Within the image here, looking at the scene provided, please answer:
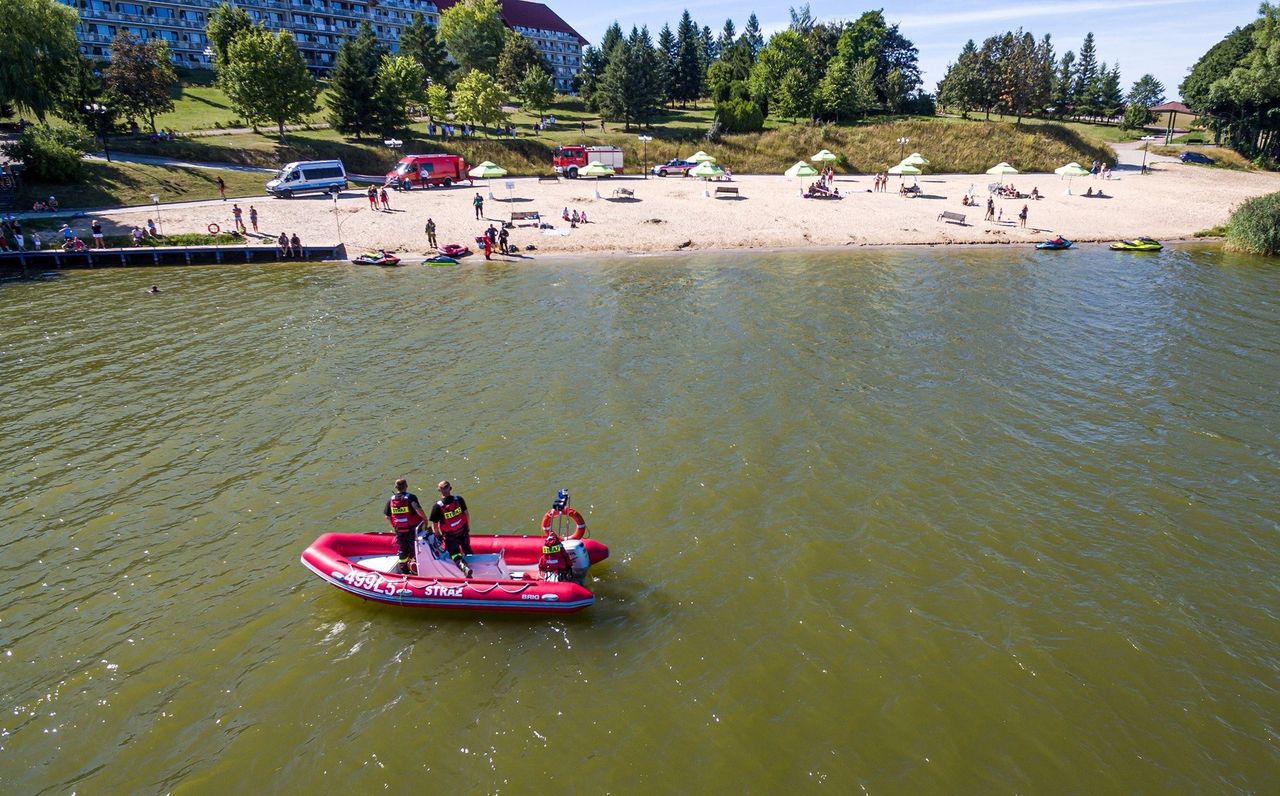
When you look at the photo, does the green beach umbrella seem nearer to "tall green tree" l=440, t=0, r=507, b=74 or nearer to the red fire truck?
the red fire truck

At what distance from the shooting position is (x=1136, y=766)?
31.0ft

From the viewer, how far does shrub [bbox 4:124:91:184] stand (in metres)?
42.8

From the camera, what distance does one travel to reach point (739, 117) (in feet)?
242

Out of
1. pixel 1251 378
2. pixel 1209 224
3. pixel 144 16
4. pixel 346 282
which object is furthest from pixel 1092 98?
pixel 144 16

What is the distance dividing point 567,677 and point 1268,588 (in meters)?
12.9

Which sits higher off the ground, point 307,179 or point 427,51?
point 427,51

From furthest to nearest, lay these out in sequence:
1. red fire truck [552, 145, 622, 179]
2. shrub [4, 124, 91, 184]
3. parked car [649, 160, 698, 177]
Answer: parked car [649, 160, 698, 177] → red fire truck [552, 145, 622, 179] → shrub [4, 124, 91, 184]

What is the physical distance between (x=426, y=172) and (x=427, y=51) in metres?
39.3

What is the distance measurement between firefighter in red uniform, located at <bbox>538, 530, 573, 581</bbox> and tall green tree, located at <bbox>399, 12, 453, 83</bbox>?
84.2m

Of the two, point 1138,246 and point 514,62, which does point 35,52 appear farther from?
point 1138,246

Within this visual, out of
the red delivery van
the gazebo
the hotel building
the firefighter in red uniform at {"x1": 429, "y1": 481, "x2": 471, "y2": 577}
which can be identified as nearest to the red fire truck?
the red delivery van

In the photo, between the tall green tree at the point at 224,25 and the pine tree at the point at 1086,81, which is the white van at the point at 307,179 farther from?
A: the pine tree at the point at 1086,81

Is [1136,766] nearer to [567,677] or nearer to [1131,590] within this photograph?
[1131,590]

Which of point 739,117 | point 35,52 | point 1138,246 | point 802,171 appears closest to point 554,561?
point 1138,246
